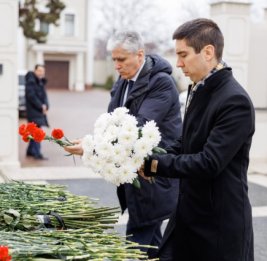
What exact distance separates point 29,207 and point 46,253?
27.9 inches

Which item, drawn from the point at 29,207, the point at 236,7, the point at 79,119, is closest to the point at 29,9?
the point at 79,119

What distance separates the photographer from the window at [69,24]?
45.1 metres

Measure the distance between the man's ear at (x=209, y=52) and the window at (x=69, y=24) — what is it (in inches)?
1709

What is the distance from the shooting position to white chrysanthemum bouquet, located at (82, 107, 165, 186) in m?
2.77

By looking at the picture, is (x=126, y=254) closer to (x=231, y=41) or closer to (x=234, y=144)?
(x=234, y=144)

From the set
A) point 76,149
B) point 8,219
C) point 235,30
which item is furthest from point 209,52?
point 235,30

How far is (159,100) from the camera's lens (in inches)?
156

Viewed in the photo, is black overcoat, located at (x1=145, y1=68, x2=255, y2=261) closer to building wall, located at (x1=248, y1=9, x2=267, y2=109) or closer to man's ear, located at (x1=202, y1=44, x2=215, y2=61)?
man's ear, located at (x1=202, y1=44, x2=215, y2=61)

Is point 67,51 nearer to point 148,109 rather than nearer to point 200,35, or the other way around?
point 148,109

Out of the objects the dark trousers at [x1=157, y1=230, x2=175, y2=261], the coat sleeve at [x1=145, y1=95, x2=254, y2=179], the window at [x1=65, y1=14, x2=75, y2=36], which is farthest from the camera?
the window at [x1=65, y1=14, x2=75, y2=36]

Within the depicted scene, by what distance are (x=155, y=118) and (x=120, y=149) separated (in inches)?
46.8

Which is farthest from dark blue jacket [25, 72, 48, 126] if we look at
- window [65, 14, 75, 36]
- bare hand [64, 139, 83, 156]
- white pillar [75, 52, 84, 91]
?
window [65, 14, 75, 36]

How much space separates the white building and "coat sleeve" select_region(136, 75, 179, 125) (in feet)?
134

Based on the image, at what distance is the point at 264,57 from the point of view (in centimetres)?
1127
